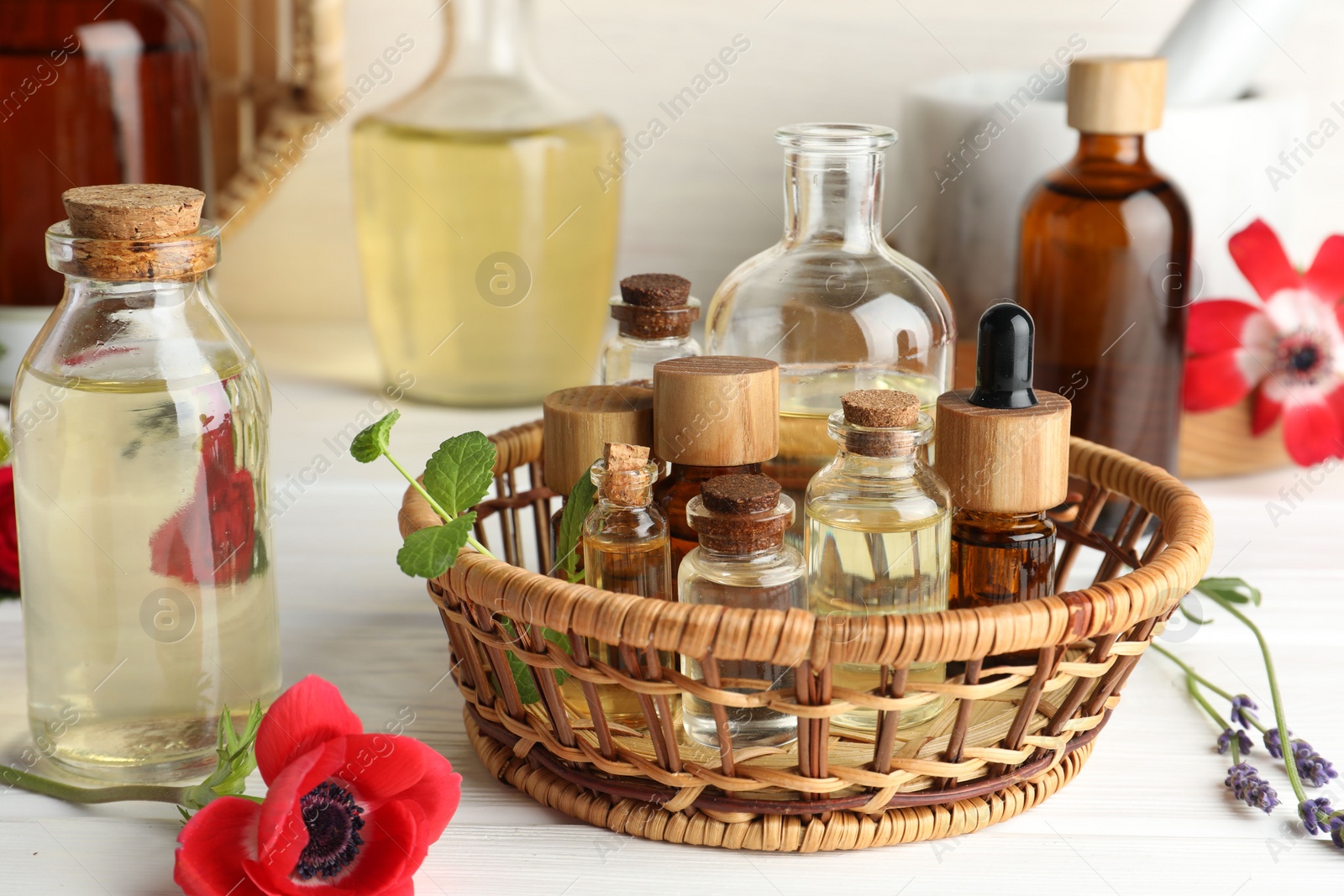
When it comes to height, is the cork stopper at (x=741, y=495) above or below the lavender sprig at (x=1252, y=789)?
above

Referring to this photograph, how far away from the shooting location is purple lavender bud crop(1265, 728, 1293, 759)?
0.50 meters

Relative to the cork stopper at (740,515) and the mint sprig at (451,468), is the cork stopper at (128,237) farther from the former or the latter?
the cork stopper at (740,515)

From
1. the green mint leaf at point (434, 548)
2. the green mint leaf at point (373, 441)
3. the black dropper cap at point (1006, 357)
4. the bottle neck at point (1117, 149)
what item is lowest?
the green mint leaf at point (434, 548)

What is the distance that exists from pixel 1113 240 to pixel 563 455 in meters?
0.36

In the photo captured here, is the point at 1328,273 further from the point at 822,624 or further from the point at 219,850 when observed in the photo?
the point at 219,850

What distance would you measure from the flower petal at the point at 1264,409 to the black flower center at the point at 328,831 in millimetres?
599

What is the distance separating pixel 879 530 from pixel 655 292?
0.46 feet

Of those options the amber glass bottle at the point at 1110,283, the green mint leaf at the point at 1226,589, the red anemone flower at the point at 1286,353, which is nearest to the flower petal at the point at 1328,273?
the red anemone flower at the point at 1286,353

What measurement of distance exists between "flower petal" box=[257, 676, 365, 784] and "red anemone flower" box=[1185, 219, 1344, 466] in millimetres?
566

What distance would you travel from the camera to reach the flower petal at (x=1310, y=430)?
77 centimetres

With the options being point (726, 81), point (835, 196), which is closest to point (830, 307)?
point (835, 196)

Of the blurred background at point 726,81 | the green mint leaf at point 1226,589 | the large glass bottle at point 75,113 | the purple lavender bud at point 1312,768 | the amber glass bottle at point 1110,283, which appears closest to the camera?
the purple lavender bud at point 1312,768

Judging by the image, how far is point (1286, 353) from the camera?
2.58 ft

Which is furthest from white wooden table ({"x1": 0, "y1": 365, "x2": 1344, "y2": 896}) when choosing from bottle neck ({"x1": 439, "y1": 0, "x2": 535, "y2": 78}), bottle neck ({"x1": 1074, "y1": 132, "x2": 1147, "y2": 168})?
bottle neck ({"x1": 439, "y1": 0, "x2": 535, "y2": 78})
